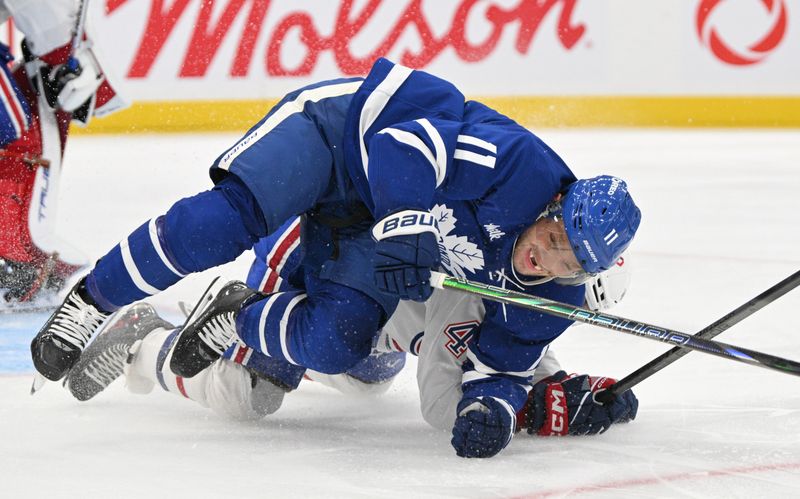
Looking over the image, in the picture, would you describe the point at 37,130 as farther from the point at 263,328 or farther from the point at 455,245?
the point at 455,245

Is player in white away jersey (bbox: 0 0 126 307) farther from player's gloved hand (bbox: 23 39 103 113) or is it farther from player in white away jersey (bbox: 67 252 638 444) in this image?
player in white away jersey (bbox: 67 252 638 444)

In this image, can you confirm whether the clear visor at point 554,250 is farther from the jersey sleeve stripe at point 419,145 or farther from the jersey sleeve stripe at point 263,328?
the jersey sleeve stripe at point 263,328

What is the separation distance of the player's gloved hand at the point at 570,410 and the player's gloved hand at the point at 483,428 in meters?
0.14

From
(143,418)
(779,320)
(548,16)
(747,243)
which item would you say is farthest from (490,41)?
(143,418)

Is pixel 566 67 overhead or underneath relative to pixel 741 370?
underneath

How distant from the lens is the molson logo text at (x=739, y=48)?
7117 mm

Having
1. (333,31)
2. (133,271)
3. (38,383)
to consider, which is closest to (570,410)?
(133,271)

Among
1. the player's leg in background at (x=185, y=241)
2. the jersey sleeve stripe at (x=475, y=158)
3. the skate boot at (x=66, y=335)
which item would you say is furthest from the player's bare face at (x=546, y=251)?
the skate boot at (x=66, y=335)

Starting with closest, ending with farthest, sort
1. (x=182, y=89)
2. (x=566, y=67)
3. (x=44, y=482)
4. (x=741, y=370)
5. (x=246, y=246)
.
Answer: (x=44, y=482), (x=246, y=246), (x=741, y=370), (x=182, y=89), (x=566, y=67)

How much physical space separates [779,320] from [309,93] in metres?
1.39

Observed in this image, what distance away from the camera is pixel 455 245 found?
7.06ft

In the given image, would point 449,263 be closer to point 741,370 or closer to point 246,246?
point 246,246

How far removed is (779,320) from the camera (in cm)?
306

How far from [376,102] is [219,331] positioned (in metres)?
0.49
